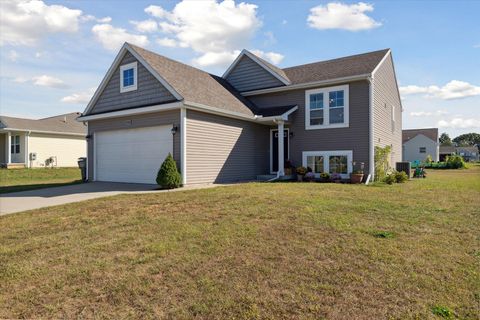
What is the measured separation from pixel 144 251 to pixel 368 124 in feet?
39.8

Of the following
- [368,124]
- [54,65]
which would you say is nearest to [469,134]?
[368,124]

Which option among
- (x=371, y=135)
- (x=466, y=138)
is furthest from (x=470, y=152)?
(x=371, y=135)

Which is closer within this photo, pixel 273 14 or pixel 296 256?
pixel 296 256

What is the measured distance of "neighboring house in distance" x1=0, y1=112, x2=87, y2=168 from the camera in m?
26.5

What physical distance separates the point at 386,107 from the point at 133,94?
42.5ft

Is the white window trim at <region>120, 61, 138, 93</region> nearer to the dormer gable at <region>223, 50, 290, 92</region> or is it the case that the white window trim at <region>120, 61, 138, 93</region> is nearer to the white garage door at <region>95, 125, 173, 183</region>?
the white garage door at <region>95, 125, 173, 183</region>

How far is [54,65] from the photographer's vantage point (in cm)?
1542

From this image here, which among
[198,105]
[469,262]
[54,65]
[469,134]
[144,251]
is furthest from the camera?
[469,134]

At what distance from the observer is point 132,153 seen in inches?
570

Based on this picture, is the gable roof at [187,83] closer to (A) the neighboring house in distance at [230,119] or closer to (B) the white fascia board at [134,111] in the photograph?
(A) the neighboring house in distance at [230,119]

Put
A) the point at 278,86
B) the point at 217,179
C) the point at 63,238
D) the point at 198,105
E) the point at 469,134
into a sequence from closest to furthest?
the point at 63,238
the point at 198,105
the point at 217,179
the point at 278,86
the point at 469,134

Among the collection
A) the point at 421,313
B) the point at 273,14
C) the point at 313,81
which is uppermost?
the point at 273,14

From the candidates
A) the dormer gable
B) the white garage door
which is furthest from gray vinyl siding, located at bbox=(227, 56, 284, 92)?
the white garage door

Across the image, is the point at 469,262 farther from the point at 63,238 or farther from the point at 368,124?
the point at 368,124
